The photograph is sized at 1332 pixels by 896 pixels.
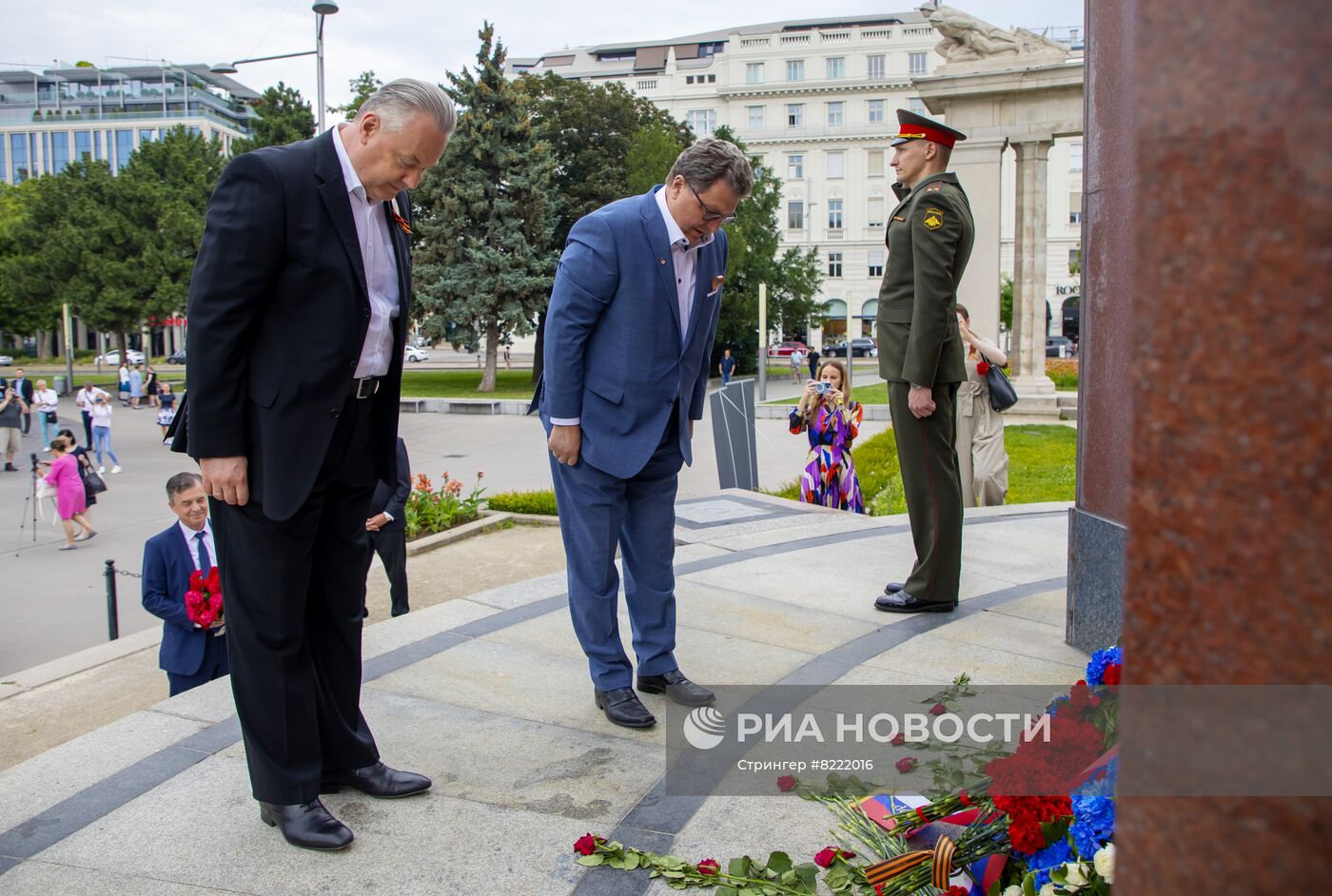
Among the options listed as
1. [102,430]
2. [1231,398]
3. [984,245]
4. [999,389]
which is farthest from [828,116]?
[1231,398]

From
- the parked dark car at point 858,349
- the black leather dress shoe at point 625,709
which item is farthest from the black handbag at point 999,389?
the parked dark car at point 858,349

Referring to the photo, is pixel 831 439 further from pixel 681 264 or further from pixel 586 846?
pixel 586 846

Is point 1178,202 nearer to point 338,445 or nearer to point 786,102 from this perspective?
point 338,445

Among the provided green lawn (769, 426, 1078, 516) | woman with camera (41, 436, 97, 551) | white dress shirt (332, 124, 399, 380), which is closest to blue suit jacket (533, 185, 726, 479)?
white dress shirt (332, 124, 399, 380)

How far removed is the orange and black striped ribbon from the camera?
2447mm

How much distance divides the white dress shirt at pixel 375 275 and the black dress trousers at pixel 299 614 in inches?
5.3

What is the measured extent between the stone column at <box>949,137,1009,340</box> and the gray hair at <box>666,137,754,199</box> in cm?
1519

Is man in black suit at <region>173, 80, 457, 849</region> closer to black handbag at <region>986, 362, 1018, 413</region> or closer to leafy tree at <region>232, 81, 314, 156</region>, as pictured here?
black handbag at <region>986, 362, 1018, 413</region>

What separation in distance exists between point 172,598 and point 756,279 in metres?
40.9

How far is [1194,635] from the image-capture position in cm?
106

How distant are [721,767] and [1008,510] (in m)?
5.39

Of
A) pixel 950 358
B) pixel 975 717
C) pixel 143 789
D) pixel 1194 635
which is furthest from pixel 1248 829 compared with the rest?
pixel 950 358

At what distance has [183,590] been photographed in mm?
5469

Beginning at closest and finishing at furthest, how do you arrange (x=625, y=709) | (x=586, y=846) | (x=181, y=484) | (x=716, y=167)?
(x=586, y=846), (x=716, y=167), (x=625, y=709), (x=181, y=484)
